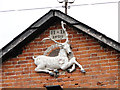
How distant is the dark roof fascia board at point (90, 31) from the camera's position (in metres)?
14.8

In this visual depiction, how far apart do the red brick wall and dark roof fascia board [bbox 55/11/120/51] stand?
333mm

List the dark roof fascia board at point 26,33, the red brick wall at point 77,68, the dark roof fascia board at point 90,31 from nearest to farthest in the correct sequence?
the dark roof fascia board at point 90,31
the red brick wall at point 77,68
the dark roof fascia board at point 26,33

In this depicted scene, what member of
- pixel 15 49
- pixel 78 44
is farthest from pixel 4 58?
pixel 78 44

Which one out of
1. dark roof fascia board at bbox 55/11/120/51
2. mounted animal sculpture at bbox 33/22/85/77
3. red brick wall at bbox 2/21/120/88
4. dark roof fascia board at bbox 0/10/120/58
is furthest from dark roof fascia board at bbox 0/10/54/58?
mounted animal sculpture at bbox 33/22/85/77

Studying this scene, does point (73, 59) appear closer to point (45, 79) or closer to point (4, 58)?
point (45, 79)

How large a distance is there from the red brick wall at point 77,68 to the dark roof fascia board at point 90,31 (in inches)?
13.1

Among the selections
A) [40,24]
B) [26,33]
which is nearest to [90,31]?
[40,24]

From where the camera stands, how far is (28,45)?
15.7m

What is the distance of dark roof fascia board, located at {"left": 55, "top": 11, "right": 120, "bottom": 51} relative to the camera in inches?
584

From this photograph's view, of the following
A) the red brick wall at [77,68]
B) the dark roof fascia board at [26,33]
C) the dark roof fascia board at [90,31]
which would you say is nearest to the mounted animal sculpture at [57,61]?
the red brick wall at [77,68]

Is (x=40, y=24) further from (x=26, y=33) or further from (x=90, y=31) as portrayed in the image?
(x=90, y=31)

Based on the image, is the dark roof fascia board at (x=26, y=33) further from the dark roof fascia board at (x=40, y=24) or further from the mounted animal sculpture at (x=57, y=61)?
the mounted animal sculpture at (x=57, y=61)

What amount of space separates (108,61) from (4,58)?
3.48 metres

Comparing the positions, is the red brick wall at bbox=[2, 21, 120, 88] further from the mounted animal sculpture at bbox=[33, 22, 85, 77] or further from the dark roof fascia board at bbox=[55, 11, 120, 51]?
the dark roof fascia board at bbox=[55, 11, 120, 51]
